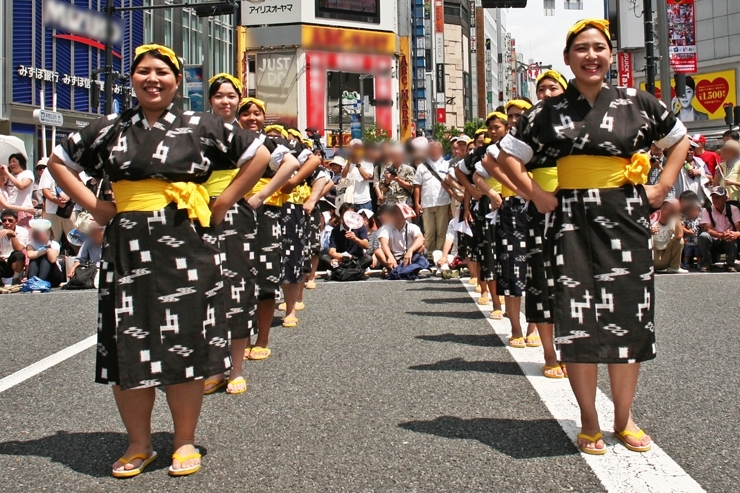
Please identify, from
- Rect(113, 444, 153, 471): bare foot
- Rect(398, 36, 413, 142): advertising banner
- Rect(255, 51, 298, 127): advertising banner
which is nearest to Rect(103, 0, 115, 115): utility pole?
Rect(113, 444, 153, 471): bare foot

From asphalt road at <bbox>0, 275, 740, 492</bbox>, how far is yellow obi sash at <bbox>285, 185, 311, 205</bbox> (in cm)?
114

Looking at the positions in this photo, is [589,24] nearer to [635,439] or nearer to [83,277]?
[635,439]

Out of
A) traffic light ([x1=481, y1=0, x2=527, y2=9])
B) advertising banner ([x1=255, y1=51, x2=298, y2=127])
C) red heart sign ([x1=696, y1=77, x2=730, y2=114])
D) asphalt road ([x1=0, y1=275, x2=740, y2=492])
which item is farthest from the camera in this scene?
advertising banner ([x1=255, y1=51, x2=298, y2=127])

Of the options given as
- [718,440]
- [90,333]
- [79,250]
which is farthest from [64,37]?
[718,440]

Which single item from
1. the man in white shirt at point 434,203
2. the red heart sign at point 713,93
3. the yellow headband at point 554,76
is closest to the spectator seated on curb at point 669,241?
the man in white shirt at point 434,203

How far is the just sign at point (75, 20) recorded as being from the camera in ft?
109

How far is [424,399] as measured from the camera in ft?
15.8

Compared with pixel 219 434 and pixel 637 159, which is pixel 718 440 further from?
pixel 219 434

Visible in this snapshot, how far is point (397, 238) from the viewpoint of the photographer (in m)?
13.6

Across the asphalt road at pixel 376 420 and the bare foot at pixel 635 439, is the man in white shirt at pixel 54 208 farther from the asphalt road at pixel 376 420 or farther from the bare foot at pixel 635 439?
the bare foot at pixel 635 439

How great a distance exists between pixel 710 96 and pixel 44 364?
4598cm

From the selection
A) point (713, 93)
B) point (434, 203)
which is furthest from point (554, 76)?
point (713, 93)

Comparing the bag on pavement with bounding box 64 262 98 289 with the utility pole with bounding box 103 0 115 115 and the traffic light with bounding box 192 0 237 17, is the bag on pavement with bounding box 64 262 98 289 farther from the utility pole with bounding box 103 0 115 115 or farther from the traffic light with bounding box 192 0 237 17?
the utility pole with bounding box 103 0 115 115

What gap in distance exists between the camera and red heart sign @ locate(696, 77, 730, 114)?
151 ft
